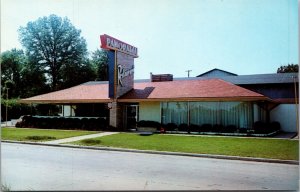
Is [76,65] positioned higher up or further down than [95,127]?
higher up

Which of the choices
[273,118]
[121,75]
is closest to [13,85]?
[121,75]

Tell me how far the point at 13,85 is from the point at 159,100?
19.3 m

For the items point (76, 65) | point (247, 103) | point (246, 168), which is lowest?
point (246, 168)

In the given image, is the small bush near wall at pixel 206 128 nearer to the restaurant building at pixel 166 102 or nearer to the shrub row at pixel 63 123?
the restaurant building at pixel 166 102

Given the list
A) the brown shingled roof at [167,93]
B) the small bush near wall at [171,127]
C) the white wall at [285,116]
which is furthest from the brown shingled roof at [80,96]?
the white wall at [285,116]

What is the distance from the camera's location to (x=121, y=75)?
24.5 m

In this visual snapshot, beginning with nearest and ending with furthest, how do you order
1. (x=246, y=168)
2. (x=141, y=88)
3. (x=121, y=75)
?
(x=246, y=168) < (x=121, y=75) < (x=141, y=88)

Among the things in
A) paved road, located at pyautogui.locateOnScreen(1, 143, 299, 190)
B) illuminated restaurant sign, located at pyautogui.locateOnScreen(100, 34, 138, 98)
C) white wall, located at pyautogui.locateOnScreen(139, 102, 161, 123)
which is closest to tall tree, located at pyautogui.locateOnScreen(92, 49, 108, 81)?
illuminated restaurant sign, located at pyautogui.locateOnScreen(100, 34, 138, 98)

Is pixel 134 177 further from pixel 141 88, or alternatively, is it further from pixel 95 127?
pixel 141 88

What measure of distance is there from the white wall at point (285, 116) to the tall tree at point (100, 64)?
2931 cm

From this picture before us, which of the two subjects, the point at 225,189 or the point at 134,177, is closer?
the point at 225,189

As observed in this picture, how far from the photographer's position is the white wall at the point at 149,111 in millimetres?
23286

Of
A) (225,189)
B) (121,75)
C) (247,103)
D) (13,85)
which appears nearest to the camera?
(225,189)

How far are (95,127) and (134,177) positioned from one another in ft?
53.5
